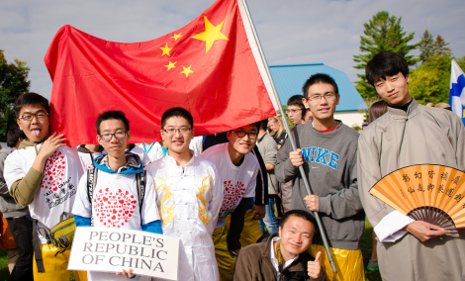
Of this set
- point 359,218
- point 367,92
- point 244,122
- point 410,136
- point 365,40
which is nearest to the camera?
point 410,136

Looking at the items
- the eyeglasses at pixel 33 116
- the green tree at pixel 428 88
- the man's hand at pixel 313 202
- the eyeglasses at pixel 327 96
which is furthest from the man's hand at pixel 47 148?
the green tree at pixel 428 88

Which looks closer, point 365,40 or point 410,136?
point 410,136

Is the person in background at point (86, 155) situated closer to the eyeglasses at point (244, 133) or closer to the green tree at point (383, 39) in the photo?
the eyeglasses at point (244, 133)

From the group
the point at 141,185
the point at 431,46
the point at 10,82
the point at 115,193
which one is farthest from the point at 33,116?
the point at 431,46

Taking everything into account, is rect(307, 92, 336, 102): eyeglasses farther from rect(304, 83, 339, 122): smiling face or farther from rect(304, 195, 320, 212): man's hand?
rect(304, 195, 320, 212): man's hand

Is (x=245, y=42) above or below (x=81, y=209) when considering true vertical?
above

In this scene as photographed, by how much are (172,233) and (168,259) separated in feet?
0.98

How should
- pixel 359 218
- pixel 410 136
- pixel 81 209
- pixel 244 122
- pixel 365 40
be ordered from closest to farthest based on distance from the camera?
pixel 410 136
pixel 81 209
pixel 359 218
pixel 244 122
pixel 365 40

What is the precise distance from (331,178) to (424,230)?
0.89 meters

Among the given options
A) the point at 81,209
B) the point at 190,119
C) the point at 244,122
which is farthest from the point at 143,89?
the point at 81,209

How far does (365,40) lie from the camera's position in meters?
54.6

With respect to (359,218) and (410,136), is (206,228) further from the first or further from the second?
(410,136)

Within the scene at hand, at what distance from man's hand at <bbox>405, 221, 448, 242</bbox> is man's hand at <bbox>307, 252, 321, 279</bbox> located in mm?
850

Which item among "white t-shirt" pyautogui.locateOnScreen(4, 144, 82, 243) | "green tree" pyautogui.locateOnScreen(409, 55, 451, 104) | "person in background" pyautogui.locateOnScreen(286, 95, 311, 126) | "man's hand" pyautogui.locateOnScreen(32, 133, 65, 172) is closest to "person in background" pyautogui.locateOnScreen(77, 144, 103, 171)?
"white t-shirt" pyautogui.locateOnScreen(4, 144, 82, 243)
